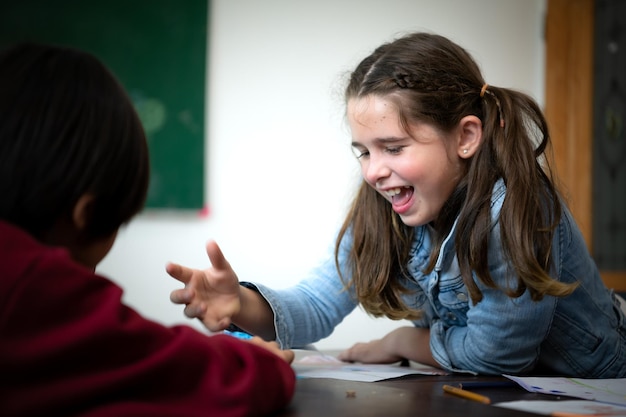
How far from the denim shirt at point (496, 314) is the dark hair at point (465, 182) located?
28 millimetres

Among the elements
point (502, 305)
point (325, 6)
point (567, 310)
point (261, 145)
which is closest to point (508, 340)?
point (502, 305)

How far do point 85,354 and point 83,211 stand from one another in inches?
6.1

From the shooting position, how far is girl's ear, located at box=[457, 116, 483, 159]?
124cm

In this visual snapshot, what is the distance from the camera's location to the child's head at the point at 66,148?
0.64 m

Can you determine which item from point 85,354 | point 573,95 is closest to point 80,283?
point 85,354

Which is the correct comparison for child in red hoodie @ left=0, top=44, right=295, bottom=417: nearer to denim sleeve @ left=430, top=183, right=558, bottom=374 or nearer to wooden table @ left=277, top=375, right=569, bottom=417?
wooden table @ left=277, top=375, right=569, bottom=417

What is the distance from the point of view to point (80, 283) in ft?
1.98

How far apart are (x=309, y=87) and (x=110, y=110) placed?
2377 millimetres

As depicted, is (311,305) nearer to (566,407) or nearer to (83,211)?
(566,407)

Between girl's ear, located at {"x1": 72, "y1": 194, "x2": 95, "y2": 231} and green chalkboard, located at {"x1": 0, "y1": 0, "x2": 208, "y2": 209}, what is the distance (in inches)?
87.2

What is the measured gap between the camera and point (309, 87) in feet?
9.92

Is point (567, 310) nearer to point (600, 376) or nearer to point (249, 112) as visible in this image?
point (600, 376)

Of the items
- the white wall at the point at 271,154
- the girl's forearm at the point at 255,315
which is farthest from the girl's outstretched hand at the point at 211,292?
the white wall at the point at 271,154

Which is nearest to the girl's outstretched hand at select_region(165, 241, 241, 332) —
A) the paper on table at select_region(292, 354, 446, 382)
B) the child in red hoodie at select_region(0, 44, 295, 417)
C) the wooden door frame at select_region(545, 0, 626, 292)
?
the paper on table at select_region(292, 354, 446, 382)
